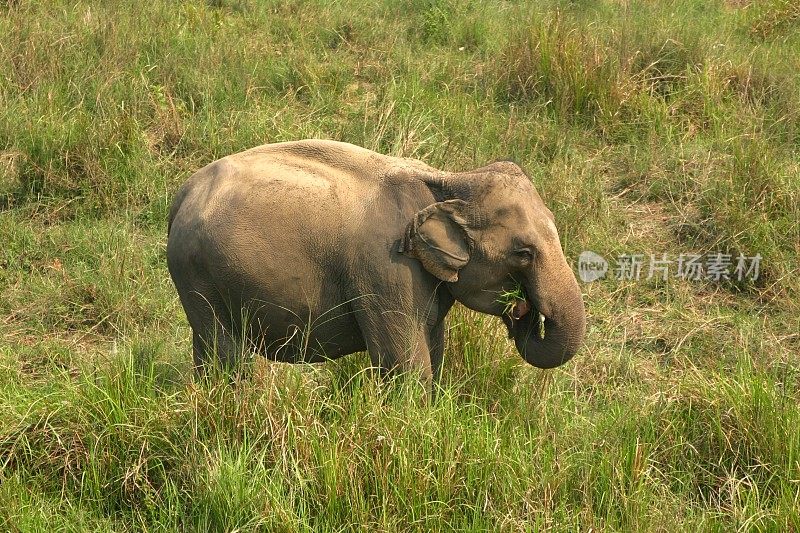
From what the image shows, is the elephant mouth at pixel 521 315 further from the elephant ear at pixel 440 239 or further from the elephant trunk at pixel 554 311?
the elephant ear at pixel 440 239

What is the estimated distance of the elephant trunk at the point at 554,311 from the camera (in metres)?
4.51

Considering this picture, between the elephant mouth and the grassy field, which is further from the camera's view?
the elephant mouth

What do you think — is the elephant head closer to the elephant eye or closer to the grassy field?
the elephant eye

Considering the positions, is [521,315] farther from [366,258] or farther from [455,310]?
[366,258]

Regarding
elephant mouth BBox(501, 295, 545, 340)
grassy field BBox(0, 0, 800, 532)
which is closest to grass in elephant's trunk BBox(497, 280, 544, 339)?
elephant mouth BBox(501, 295, 545, 340)

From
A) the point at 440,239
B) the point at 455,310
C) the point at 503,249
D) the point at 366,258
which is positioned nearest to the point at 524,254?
the point at 503,249

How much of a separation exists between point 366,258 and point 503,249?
21.5 inches

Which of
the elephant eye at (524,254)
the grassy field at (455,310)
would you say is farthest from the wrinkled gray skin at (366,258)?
the grassy field at (455,310)

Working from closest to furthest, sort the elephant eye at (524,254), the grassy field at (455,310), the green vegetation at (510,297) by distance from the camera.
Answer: the grassy field at (455,310), the elephant eye at (524,254), the green vegetation at (510,297)

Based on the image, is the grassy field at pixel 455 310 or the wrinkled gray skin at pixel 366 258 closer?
the grassy field at pixel 455 310

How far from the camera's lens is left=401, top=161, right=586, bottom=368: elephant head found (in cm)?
451

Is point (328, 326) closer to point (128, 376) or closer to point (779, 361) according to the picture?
point (128, 376)

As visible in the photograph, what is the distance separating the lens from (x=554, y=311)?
4523mm

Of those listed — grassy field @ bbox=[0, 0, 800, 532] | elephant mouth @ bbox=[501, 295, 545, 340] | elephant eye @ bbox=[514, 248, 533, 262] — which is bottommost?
grassy field @ bbox=[0, 0, 800, 532]
